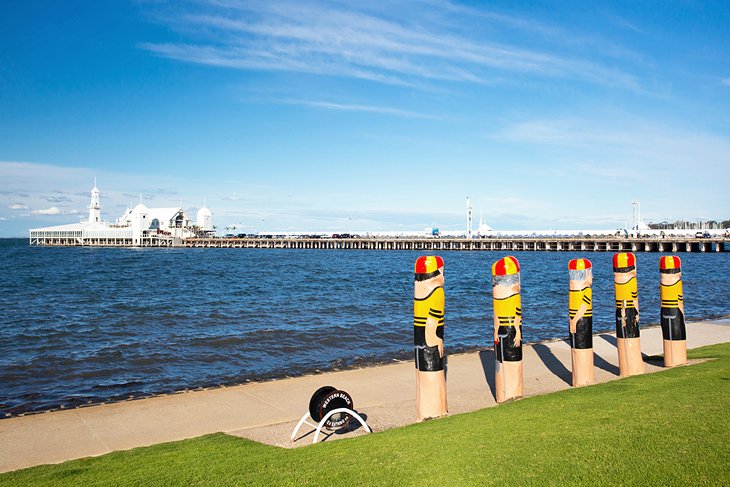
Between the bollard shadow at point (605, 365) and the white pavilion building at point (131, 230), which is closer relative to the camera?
the bollard shadow at point (605, 365)

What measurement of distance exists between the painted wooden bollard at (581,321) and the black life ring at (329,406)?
15.7 ft

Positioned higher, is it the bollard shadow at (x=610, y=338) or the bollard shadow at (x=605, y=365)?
the bollard shadow at (x=605, y=365)

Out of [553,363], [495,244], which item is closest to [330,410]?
[553,363]

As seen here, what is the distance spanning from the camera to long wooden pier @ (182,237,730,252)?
101 meters

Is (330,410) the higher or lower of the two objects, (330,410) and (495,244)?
the higher

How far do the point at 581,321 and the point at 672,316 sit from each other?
2.61m

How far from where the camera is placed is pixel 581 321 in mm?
10641

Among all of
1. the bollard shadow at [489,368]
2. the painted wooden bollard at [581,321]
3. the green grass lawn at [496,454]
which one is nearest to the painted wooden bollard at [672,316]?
the painted wooden bollard at [581,321]

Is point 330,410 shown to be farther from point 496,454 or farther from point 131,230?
point 131,230

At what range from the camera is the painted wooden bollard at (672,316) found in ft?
38.9

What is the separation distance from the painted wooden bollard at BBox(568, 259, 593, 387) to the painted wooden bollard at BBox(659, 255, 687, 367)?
2.31m

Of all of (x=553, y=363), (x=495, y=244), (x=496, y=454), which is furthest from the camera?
(x=495, y=244)

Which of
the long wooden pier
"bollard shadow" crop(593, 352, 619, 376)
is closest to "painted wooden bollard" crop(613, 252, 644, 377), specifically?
"bollard shadow" crop(593, 352, 619, 376)

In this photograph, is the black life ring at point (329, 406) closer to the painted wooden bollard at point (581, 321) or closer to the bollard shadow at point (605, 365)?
the painted wooden bollard at point (581, 321)
